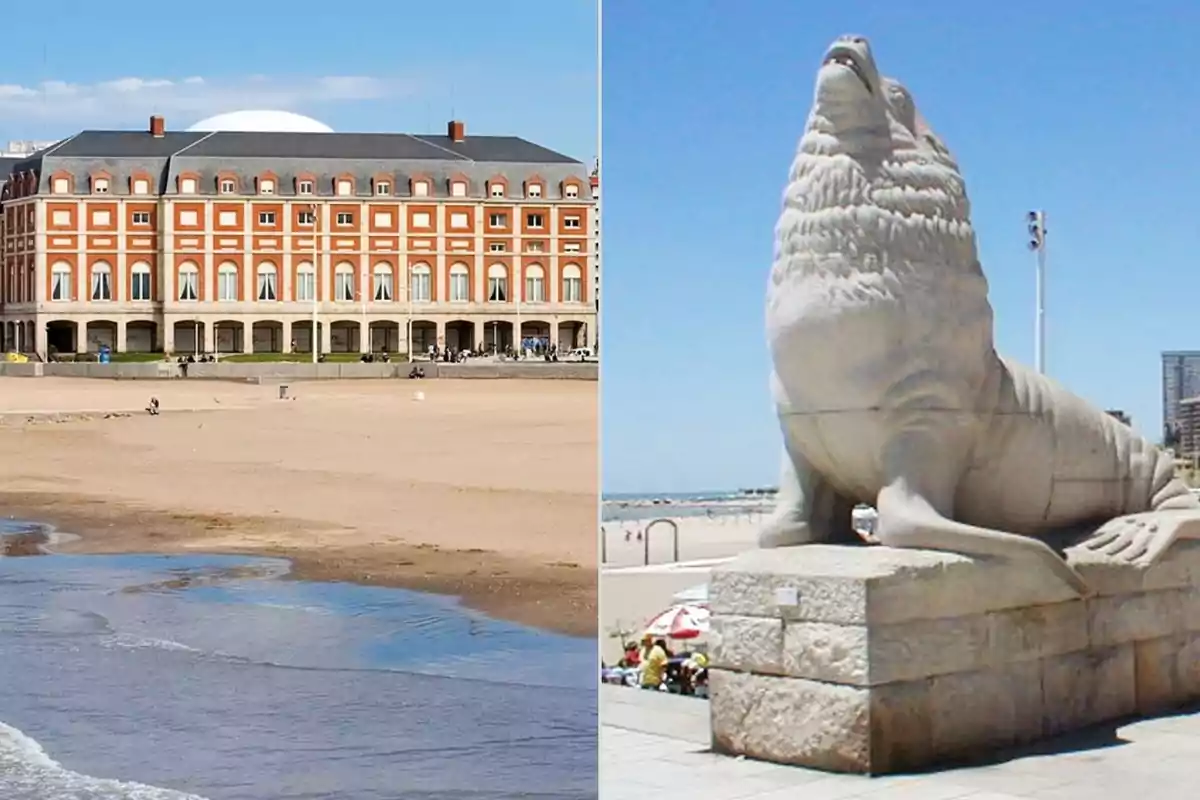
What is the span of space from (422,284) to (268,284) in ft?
8.28

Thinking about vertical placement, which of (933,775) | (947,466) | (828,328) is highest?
(828,328)

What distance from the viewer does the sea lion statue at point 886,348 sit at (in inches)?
170

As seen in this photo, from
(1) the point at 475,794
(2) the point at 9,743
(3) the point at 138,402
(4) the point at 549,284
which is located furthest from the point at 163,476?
(1) the point at 475,794

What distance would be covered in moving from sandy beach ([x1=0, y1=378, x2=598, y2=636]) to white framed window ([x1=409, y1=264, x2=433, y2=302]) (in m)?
3.11

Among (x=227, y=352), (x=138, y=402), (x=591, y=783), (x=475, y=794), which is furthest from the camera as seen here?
(x=227, y=352)

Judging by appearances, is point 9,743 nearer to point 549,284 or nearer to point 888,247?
point 888,247

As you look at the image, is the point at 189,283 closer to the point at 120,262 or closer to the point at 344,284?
the point at 120,262

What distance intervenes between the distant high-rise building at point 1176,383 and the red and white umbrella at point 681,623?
1.77 meters

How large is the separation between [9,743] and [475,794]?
278 cm

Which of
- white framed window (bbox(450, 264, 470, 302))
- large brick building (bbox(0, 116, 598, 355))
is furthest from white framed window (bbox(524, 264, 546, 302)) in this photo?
white framed window (bbox(450, 264, 470, 302))

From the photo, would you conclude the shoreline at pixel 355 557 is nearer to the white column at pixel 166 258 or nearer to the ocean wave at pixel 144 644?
the ocean wave at pixel 144 644

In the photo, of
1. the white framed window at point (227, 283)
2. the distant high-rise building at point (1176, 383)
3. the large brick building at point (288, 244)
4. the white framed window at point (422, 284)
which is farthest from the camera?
the white framed window at point (422, 284)

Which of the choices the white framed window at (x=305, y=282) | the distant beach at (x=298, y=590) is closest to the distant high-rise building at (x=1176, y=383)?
the distant beach at (x=298, y=590)

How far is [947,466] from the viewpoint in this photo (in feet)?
14.4
